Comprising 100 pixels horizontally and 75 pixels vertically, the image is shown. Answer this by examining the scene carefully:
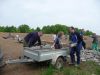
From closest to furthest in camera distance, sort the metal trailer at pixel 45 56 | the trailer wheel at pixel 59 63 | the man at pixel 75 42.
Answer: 1. the metal trailer at pixel 45 56
2. the trailer wheel at pixel 59 63
3. the man at pixel 75 42

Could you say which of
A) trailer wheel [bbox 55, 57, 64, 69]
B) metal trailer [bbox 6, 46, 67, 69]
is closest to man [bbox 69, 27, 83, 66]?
metal trailer [bbox 6, 46, 67, 69]

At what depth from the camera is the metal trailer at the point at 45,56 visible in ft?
32.2

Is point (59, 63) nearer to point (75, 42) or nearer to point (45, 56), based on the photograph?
point (45, 56)

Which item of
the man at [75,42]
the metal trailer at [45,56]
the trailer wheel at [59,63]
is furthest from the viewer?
the man at [75,42]

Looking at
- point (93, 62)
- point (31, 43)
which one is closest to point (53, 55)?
point (31, 43)

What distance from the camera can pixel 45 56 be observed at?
9.98 metres

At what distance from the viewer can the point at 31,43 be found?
1172 cm

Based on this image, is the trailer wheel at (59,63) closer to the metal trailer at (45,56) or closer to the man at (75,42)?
the metal trailer at (45,56)

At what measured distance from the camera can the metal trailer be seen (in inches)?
386

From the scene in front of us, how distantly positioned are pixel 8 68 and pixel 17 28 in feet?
220

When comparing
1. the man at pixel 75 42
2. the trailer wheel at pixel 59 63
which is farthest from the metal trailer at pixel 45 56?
the man at pixel 75 42

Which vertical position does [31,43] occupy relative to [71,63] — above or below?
above

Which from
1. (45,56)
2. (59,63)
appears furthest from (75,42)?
(45,56)

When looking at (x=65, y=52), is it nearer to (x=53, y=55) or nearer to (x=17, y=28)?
(x=53, y=55)
